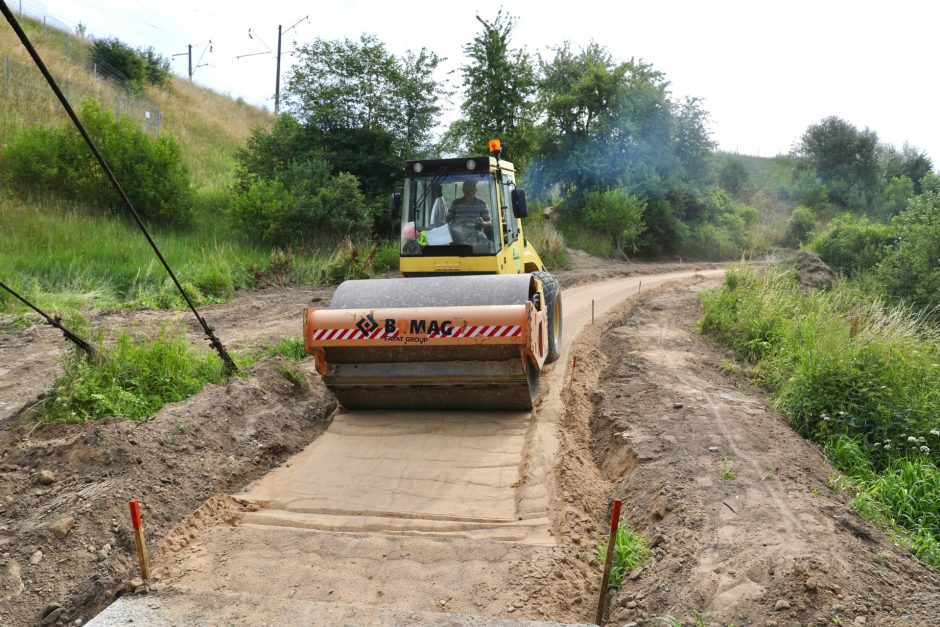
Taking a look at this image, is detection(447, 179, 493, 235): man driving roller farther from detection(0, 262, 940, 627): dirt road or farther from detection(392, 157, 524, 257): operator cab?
detection(0, 262, 940, 627): dirt road

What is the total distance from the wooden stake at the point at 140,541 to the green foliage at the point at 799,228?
109ft

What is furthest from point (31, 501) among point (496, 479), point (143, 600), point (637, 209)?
point (637, 209)

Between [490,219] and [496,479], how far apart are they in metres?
3.51

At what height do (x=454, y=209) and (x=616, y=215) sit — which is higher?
(x=616, y=215)

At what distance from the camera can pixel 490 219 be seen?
816 cm

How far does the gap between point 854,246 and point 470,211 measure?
15.2 meters

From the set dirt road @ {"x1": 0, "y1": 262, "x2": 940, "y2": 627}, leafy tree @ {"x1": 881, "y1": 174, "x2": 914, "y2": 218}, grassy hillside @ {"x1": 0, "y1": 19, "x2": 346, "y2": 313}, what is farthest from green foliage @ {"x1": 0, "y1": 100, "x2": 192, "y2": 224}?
leafy tree @ {"x1": 881, "y1": 174, "x2": 914, "y2": 218}

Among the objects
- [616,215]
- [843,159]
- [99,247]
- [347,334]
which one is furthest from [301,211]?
[843,159]

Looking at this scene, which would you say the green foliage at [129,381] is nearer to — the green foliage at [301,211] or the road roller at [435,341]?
the road roller at [435,341]

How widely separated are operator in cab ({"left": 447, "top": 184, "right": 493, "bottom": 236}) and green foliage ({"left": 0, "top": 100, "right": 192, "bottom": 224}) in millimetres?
11699

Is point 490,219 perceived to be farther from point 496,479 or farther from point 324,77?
point 324,77

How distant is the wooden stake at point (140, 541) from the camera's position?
4.07 m

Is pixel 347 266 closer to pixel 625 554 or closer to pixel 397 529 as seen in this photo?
pixel 397 529

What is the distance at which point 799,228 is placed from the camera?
32938 millimetres
